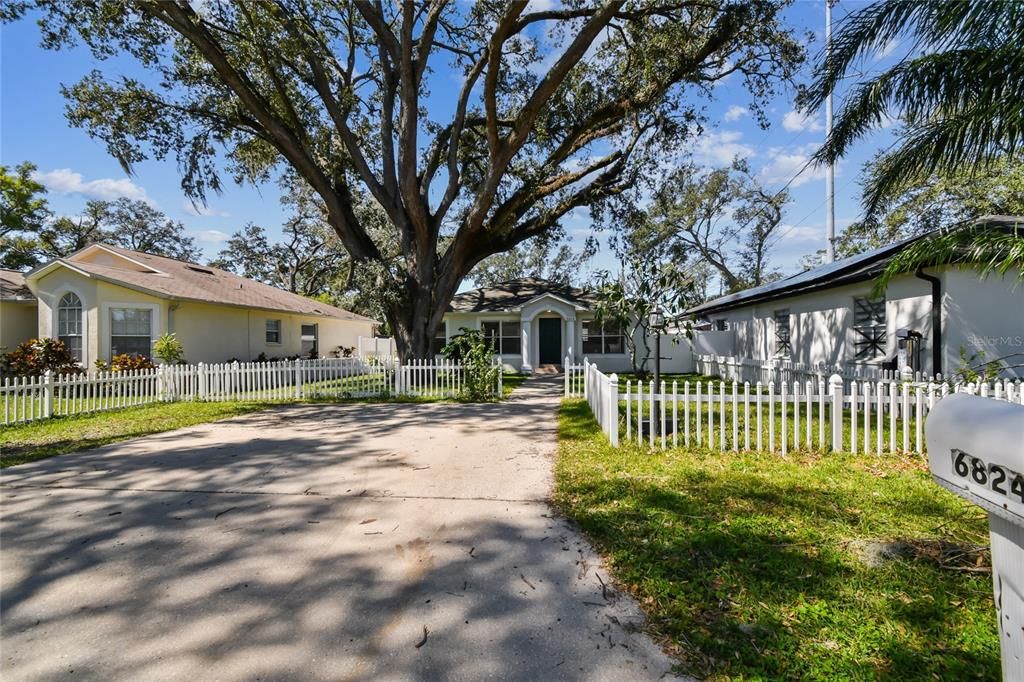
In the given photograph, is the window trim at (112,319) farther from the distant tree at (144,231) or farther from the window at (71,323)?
the distant tree at (144,231)

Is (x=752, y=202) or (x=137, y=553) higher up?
(x=752, y=202)

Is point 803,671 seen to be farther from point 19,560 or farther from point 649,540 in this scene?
point 19,560

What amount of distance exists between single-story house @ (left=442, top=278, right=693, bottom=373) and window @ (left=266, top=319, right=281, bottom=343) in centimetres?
703

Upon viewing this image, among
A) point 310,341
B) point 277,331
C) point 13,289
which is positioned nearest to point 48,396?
point 277,331

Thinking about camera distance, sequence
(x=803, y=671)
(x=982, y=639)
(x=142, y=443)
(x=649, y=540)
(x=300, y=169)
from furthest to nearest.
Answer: (x=300, y=169), (x=142, y=443), (x=649, y=540), (x=982, y=639), (x=803, y=671)

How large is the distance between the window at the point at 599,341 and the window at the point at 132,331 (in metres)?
15.9

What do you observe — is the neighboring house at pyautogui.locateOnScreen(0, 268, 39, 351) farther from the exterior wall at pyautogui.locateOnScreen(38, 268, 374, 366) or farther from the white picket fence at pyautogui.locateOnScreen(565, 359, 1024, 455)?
the white picket fence at pyautogui.locateOnScreen(565, 359, 1024, 455)

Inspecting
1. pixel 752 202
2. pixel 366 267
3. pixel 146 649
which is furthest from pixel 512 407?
pixel 752 202

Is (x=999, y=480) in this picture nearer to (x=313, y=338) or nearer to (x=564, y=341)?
(x=564, y=341)

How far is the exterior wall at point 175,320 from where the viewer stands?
47.8 feet

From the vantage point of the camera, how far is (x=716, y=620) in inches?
104

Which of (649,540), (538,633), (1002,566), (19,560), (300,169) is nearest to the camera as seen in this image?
(1002,566)

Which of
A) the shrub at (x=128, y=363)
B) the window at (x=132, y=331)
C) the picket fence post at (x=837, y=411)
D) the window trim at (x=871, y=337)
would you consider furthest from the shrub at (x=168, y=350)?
the window trim at (x=871, y=337)

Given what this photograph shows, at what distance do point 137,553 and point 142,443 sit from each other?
182 inches
